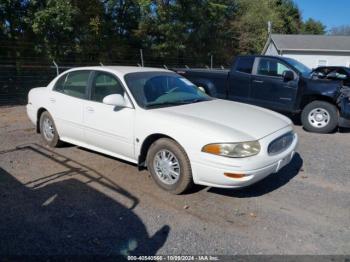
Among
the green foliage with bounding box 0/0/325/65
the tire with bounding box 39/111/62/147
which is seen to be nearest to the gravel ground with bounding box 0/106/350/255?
the tire with bounding box 39/111/62/147

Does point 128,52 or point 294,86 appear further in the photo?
point 128,52

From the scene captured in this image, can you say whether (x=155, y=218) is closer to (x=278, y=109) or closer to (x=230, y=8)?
(x=278, y=109)

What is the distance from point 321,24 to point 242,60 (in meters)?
52.7

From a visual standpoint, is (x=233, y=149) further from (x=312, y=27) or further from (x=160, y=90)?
(x=312, y=27)

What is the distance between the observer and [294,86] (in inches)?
334

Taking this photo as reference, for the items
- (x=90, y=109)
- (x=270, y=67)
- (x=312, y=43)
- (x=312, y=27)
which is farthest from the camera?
(x=312, y=27)

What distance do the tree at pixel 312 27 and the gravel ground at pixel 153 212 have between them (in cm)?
5235

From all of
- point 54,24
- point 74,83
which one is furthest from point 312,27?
point 74,83

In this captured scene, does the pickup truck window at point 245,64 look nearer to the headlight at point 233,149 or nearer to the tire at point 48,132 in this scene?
the tire at point 48,132

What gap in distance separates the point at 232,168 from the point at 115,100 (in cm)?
187

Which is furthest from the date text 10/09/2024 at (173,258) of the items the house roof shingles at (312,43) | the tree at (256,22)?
the tree at (256,22)

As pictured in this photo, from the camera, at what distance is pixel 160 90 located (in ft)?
17.1

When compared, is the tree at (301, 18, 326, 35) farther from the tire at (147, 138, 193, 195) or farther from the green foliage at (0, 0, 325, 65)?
the tire at (147, 138, 193, 195)

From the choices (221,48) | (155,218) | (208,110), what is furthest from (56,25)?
(221,48)
